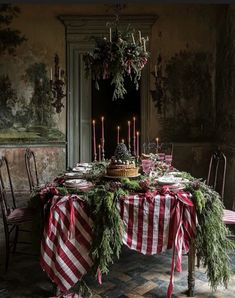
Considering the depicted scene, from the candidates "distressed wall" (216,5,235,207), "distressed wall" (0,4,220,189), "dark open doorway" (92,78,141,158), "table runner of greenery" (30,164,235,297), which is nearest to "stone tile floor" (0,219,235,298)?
"table runner of greenery" (30,164,235,297)

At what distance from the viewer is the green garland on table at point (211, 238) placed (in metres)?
2.86

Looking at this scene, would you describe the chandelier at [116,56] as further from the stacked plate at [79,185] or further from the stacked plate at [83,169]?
the stacked plate at [79,185]

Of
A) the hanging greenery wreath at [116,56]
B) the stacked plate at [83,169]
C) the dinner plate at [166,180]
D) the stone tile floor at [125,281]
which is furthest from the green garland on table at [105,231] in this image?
the hanging greenery wreath at [116,56]

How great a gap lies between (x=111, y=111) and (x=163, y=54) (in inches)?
79.5

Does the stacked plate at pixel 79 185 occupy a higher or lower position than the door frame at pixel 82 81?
lower

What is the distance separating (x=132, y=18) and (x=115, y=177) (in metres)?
4.44

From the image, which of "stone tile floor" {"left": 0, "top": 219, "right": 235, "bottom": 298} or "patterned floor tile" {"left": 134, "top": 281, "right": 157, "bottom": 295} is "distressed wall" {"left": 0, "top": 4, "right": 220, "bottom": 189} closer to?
"stone tile floor" {"left": 0, "top": 219, "right": 235, "bottom": 298}

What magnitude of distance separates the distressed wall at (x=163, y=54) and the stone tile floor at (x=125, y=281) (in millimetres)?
3407

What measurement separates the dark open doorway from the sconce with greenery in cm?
190

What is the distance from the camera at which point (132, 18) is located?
696 cm

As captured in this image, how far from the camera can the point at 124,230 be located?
116 inches

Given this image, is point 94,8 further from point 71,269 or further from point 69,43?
point 71,269

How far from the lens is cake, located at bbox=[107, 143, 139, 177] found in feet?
11.2

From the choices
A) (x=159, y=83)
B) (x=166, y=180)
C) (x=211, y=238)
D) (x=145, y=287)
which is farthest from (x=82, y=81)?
(x=211, y=238)
